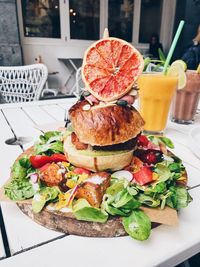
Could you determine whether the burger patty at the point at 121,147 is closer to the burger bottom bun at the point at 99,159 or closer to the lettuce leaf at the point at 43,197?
the burger bottom bun at the point at 99,159

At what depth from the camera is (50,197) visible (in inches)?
22.9

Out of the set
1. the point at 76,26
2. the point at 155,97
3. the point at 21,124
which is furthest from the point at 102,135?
the point at 76,26

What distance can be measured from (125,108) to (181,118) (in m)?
0.77

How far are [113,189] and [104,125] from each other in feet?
0.55

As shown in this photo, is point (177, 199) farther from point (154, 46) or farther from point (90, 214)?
point (154, 46)

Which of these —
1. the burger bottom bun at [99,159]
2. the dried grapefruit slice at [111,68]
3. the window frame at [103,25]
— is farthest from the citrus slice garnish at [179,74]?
the window frame at [103,25]

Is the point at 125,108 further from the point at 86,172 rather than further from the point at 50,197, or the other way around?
the point at 50,197

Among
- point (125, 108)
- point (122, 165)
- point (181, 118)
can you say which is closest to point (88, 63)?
point (125, 108)

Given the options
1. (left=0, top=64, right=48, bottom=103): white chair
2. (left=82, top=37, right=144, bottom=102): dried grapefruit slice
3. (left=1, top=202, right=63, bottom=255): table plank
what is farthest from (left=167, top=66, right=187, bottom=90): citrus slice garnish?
(left=0, top=64, right=48, bottom=103): white chair

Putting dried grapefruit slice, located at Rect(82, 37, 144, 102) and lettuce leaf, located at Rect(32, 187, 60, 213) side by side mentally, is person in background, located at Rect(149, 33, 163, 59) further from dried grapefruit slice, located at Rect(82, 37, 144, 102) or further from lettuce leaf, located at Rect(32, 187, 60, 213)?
lettuce leaf, located at Rect(32, 187, 60, 213)

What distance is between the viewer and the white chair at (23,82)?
2.71 meters

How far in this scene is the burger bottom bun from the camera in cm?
67

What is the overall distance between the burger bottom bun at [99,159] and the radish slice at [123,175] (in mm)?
24

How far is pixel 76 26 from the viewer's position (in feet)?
21.2
